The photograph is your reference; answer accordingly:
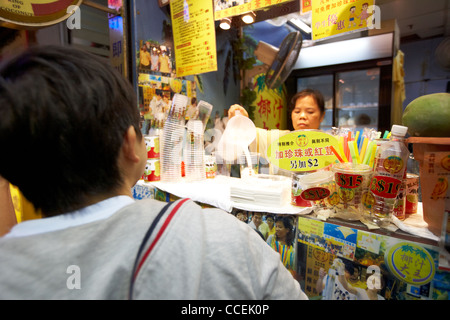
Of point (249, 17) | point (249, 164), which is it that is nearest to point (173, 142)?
point (249, 164)

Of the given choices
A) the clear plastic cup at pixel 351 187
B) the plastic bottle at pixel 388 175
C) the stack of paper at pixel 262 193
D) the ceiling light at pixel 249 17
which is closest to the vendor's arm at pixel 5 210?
the stack of paper at pixel 262 193

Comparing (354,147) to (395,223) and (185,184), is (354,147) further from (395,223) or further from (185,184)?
(185,184)

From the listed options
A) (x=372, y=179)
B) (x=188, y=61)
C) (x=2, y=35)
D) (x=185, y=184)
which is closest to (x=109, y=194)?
(x=372, y=179)

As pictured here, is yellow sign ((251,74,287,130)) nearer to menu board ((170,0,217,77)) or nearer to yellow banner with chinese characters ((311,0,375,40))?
menu board ((170,0,217,77))

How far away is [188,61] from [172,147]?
73cm

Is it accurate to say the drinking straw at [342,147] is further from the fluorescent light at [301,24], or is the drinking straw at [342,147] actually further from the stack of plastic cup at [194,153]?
the fluorescent light at [301,24]

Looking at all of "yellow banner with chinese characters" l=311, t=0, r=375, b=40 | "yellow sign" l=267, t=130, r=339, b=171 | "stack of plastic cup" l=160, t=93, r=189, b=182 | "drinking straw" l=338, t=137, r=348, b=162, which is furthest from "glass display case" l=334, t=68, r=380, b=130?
"yellow sign" l=267, t=130, r=339, b=171

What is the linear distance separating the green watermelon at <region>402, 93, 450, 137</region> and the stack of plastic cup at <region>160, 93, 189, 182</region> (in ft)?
4.00

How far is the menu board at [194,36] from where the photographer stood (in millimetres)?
1822

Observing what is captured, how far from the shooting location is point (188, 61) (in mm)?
1974

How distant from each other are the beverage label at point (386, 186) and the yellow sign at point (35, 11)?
184 cm

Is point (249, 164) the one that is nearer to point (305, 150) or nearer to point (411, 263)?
point (305, 150)

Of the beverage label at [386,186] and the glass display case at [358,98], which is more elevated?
the glass display case at [358,98]

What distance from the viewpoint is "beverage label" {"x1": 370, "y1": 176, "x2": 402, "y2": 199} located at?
0.86 meters
